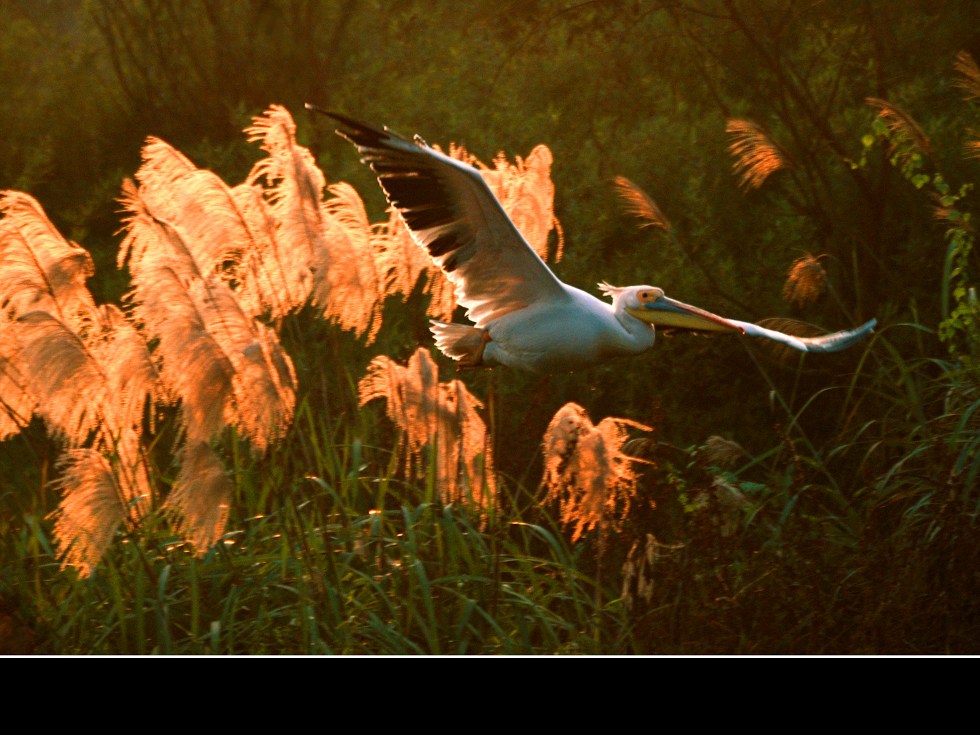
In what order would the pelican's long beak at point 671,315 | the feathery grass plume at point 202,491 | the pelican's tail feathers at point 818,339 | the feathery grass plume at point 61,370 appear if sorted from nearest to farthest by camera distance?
the feathery grass plume at point 202,491 → the feathery grass plume at point 61,370 → the pelican's tail feathers at point 818,339 → the pelican's long beak at point 671,315

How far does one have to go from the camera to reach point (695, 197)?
7180 millimetres

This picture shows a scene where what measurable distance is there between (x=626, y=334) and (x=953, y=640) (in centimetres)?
157

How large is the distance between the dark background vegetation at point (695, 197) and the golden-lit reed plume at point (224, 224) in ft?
1.49

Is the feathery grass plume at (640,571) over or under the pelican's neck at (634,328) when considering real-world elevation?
under

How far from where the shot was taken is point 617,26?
357 inches

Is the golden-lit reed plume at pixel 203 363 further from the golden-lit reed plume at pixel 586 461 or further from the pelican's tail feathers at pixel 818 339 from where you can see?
the pelican's tail feathers at pixel 818 339

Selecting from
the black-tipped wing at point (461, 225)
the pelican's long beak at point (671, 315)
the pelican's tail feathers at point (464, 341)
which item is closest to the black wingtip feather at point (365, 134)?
the black-tipped wing at point (461, 225)

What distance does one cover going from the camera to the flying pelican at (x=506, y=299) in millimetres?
→ 4273

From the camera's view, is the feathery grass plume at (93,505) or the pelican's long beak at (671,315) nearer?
the feathery grass plume at (93,505)

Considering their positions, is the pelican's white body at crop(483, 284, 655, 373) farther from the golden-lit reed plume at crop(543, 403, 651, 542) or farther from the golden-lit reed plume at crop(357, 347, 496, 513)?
the golden-lit reed plume at crop(543, 403, 651, 542)

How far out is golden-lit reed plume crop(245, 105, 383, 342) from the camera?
436 cm

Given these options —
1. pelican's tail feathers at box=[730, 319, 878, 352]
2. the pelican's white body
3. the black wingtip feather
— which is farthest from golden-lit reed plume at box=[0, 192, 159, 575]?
pelican's tail feathers at box=[730, 319, 878, 352]

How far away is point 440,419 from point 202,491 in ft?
3.20

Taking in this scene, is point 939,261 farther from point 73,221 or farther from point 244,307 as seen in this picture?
point 73,221
